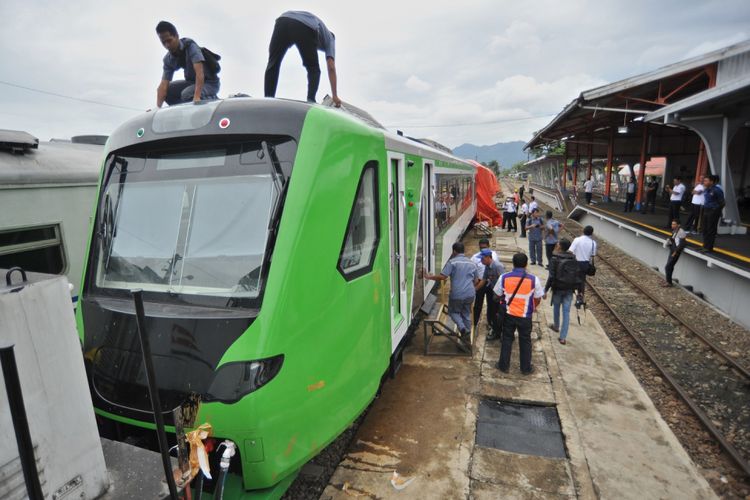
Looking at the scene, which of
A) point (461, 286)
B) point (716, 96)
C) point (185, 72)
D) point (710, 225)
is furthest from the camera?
point (710, 225)

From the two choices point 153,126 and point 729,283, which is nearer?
point 153,126

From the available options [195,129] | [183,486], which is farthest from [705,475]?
[195,129]

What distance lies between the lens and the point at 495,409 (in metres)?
5.00

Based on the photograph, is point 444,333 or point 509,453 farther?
point 444,333

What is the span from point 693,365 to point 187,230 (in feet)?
24.7

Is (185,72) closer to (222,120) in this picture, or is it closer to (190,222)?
(222,120)

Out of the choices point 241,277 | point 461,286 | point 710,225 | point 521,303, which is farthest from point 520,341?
point 710,225

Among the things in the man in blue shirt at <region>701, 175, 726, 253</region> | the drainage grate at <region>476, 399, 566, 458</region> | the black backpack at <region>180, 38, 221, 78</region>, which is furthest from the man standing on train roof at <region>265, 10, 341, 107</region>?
the man in blue shirt at <region>701, 175, 726, 253</region>

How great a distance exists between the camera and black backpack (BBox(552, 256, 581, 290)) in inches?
263

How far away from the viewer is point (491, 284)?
23.3 feet

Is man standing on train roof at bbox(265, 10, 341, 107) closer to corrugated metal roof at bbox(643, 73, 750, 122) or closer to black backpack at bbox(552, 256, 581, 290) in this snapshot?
black backpack at bbox(552, 256, 581, 290)

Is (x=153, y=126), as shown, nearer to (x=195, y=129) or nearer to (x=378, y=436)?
(x=195, y=129)

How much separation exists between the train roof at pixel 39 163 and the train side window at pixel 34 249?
20.7 inches

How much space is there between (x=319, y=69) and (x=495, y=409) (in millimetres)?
4662
